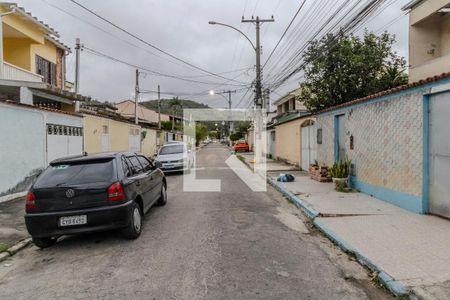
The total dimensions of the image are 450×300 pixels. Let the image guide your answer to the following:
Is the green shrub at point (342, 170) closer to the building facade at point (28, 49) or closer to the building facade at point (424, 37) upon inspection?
the building facade at point (424, 37)

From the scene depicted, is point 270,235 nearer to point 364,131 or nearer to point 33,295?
point 33,295

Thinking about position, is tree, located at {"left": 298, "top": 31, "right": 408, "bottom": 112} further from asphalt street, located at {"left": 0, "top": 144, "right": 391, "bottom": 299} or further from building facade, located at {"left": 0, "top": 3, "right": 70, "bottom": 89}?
building facade, located at {"left": 0, "top": 3, "right": 70, "bottom": 89}

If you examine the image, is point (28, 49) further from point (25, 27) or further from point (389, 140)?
point (389, 140)

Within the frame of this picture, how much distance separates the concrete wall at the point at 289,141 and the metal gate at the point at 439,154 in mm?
9314

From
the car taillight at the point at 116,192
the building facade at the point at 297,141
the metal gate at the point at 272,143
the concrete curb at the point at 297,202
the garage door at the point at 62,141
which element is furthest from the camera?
the metal gate at the point at 272,143

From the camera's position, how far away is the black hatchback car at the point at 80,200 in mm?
5359

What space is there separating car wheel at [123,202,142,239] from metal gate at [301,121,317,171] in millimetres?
10378

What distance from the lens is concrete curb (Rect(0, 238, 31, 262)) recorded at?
209 inches

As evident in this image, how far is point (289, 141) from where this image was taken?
20.5m

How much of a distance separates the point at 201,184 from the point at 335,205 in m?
6.03

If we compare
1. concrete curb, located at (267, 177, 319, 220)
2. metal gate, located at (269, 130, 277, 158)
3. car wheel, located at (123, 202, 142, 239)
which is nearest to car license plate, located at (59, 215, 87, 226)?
car wheel, located at (123, 202, 142, 239)

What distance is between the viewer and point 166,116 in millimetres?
71312

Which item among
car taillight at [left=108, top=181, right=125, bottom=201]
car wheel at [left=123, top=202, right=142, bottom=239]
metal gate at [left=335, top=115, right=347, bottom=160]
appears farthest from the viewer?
metal gate at [left=335, top=115, right=347, bottom=160]

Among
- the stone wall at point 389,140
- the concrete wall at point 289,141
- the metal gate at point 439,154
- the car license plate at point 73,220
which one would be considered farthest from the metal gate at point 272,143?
the car license plate at point 73,220
